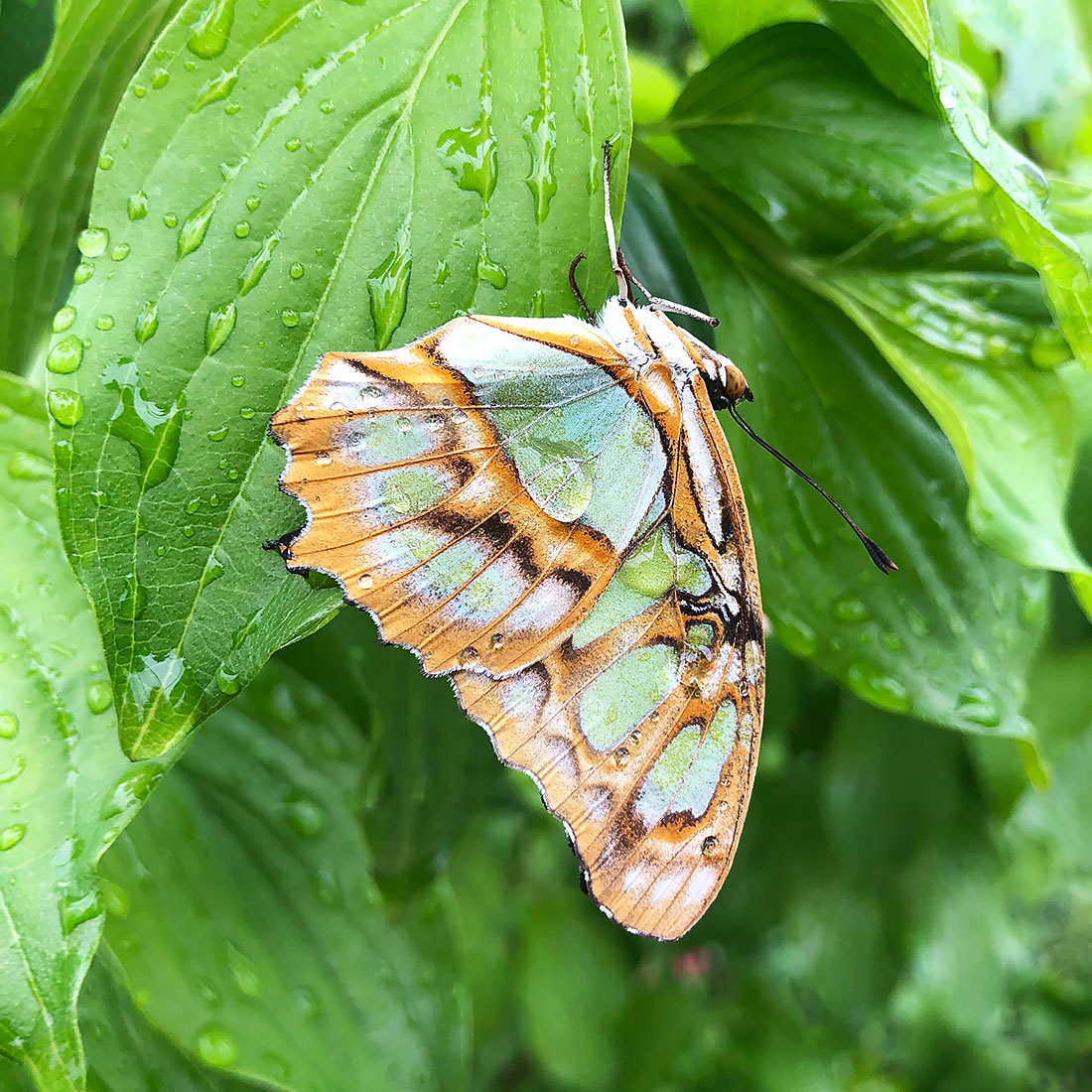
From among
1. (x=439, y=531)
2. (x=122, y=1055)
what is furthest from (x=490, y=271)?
(x=122, y=1055)

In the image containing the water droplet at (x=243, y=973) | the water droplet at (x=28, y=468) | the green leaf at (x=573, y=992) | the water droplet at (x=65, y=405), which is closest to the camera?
the water droplet at (x=65, y=405)

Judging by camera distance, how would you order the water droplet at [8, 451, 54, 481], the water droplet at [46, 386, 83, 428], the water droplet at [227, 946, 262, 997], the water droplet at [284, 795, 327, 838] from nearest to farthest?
the water droplet at [46, 386, 83, 428] → the water droplet at [8, 451, 54, 481] → the water droplet at [227, 946, 262, 997] → the water droplet at [284, 795, 327, 838]

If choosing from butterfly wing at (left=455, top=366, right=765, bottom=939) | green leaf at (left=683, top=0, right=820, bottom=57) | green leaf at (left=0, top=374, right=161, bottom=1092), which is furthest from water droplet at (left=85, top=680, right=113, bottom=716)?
green leaf at (left=683, top=0, right=820, bottom=57)

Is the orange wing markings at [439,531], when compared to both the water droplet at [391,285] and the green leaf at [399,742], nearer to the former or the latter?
the water droplet at [391,285]

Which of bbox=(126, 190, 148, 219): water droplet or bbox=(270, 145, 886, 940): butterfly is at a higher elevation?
bbox=(126, 190, 148, 219): water droplet

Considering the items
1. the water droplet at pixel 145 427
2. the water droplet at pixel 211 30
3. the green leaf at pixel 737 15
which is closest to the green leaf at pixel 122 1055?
the water droplet at pixel 145 427

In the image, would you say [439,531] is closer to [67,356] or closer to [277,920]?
[67,356]

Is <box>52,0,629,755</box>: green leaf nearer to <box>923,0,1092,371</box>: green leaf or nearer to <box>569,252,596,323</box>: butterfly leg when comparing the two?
<box>569,252,596,323</box>: butterfly leg
